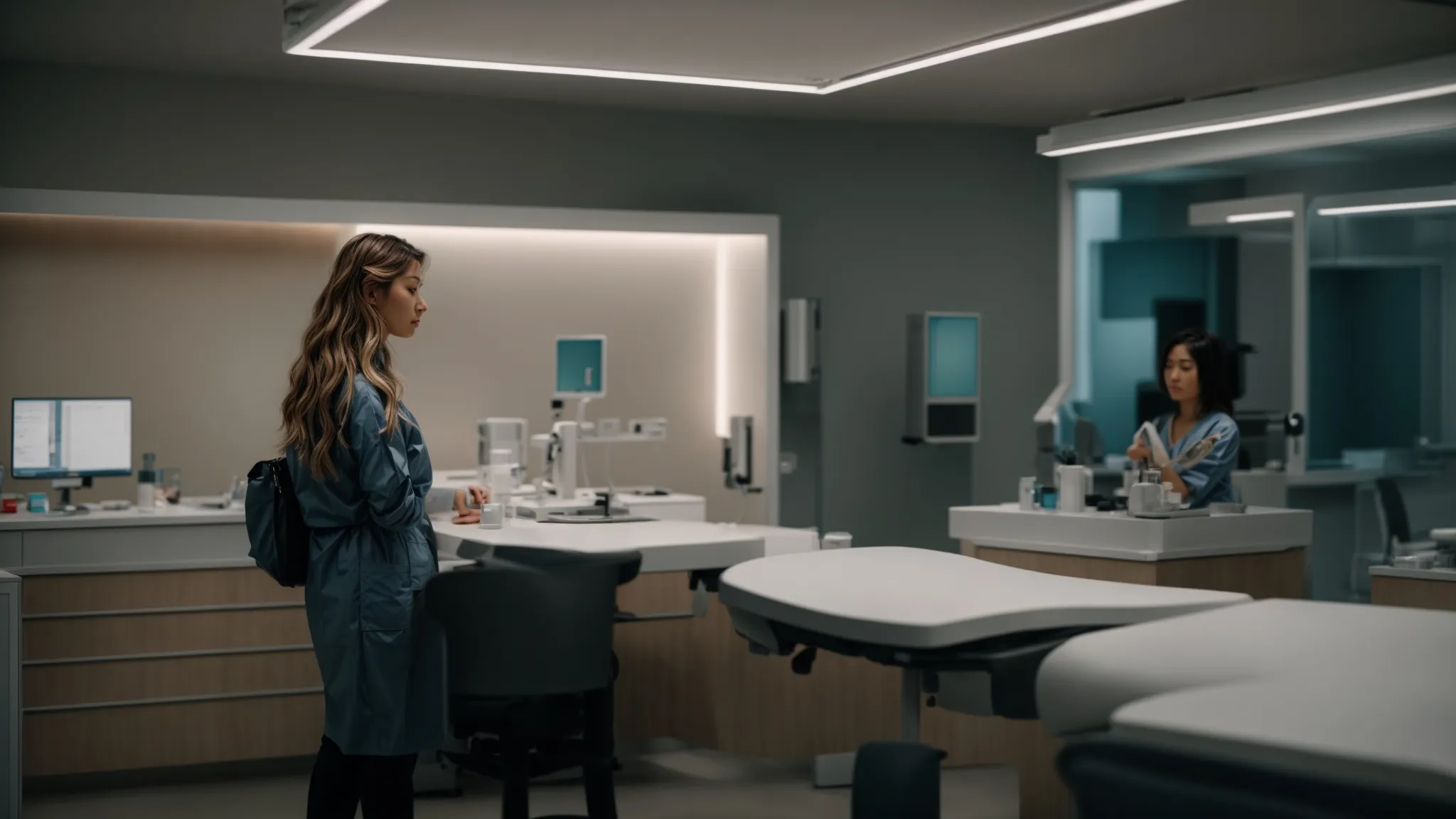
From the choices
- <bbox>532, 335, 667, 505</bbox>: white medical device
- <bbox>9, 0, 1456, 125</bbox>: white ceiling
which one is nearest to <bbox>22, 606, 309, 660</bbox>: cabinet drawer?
<bbox>532, 335, 667, 505</bbox>: white medical device

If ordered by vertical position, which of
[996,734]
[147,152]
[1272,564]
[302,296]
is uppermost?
[147,152]

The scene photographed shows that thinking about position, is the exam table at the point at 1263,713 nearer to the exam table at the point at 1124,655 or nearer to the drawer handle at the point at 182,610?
the exam table at the point at 1124,655

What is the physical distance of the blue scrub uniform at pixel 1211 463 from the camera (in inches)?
230

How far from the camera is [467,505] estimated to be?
483 centimetres

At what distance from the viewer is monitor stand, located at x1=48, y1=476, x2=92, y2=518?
5.97 metres

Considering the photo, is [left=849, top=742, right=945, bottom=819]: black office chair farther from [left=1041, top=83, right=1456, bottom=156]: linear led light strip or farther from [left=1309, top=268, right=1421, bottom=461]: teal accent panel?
[left=1309, top=268, right=1421, bottom=461]: teal accent panel

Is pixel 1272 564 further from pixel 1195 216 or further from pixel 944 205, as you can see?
pixel 1195 216

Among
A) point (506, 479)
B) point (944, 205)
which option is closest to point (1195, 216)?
point (944, 205)

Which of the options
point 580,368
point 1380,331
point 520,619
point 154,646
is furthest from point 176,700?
point 1380,331

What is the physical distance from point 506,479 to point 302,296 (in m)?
1.79

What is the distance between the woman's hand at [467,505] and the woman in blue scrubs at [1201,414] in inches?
106

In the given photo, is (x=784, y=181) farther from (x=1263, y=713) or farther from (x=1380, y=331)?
(x=1263, y=713)

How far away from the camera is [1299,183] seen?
8.23 meters

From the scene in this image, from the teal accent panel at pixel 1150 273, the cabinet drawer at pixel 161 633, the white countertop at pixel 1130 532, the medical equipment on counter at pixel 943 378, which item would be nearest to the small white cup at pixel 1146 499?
the white countertop at pixel 1130 532
